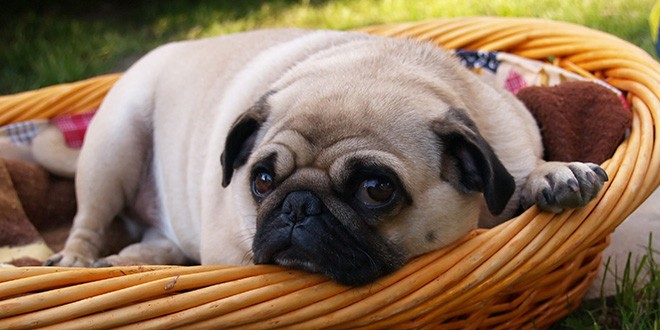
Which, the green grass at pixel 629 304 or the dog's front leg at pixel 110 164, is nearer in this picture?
the green grass at pixel 629 304

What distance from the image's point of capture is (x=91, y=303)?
207 centimetres

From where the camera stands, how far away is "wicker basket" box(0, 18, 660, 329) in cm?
210

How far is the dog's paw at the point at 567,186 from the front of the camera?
7.97 ft

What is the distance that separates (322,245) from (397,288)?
0.82ft

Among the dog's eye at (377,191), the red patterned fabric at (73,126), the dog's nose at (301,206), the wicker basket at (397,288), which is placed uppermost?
the dog's eye at (377,191)

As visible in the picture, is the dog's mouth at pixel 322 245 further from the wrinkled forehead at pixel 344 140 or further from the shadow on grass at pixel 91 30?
the shadow on grass at pixel 91 30

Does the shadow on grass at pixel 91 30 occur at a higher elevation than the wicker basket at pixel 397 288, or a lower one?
lower

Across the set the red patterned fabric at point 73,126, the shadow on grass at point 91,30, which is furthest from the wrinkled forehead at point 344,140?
the shadow on grass at point 91,30

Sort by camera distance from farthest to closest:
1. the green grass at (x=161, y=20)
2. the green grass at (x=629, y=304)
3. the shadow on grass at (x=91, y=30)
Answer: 1. the shadow on grass at (x=91, y=30)
2. the green grass at (x=161, y=20)
3. the green grass at (x=629, y=304)

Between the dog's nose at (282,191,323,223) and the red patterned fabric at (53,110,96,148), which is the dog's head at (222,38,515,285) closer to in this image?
the dog's nose at (282,191,323,223)

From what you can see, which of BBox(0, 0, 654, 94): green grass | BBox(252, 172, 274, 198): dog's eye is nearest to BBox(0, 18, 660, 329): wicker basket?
BBox(252, 172, 274, 198): dog's eye

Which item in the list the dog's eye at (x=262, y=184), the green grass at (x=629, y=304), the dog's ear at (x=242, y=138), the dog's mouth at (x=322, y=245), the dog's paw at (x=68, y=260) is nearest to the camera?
the dog's mouth at (x=322, y=245)

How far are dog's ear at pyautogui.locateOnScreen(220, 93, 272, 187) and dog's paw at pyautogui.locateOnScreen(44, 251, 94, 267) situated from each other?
1.08m

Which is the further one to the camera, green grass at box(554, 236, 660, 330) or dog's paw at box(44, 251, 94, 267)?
dog's paw at box(44, 251, 94, 267)
